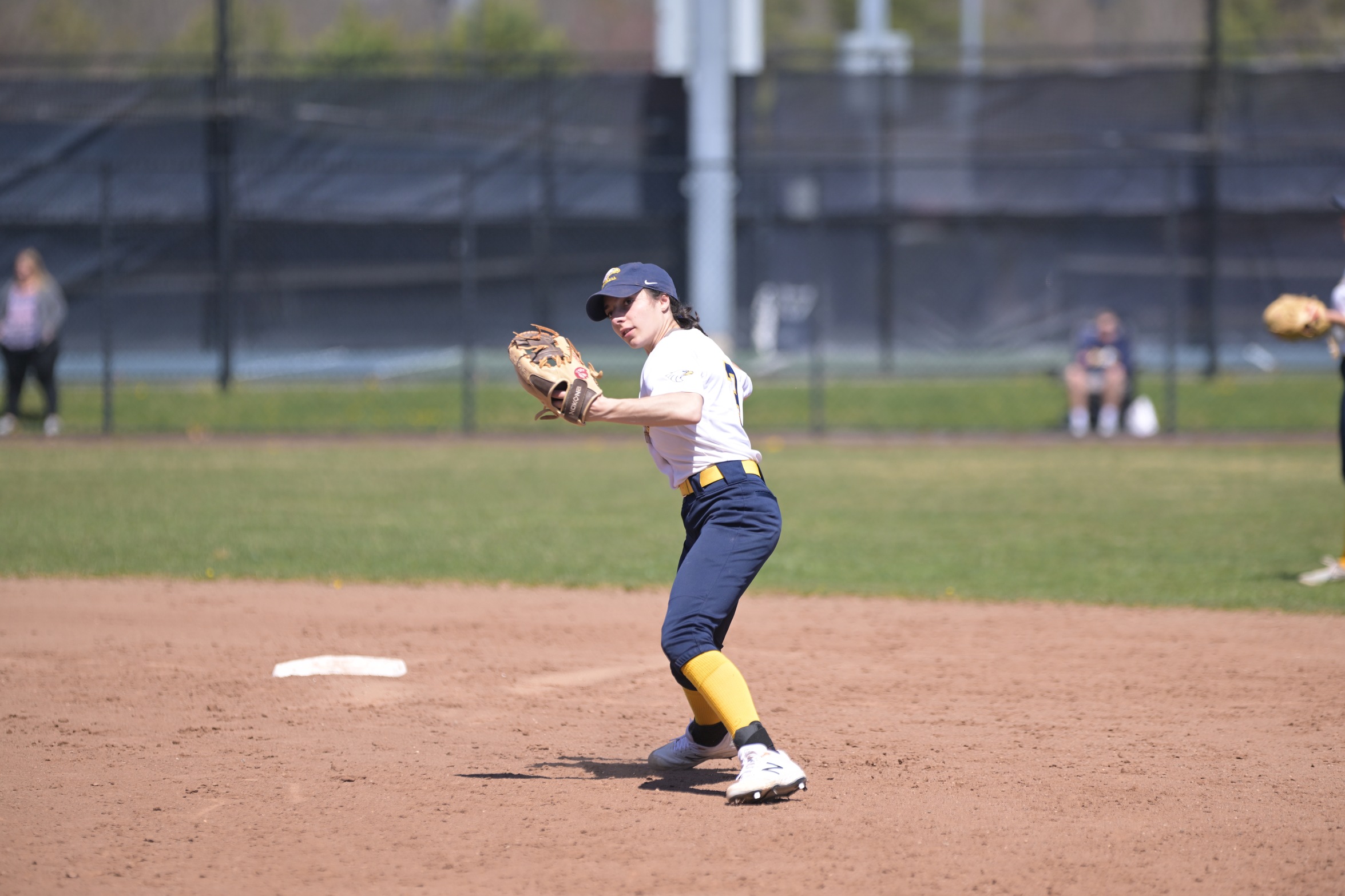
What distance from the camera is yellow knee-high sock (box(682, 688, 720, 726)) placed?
194 inches

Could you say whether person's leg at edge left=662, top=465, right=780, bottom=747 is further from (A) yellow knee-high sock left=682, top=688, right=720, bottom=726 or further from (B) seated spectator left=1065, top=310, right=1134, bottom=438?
(B) seated spectator left=1065, top=310, right=1134, bottom=438

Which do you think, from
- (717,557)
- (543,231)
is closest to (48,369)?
(543,231)

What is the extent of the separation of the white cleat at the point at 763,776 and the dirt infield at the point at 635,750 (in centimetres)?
8

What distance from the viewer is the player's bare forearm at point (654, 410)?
4.32 m

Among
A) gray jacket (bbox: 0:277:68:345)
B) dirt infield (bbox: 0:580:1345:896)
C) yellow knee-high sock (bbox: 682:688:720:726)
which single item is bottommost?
dirt infield (bbox: 0:580:1345:896)

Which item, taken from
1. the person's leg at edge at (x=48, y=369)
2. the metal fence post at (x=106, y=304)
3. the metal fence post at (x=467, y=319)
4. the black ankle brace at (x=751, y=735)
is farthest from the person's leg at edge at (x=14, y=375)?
the black ankle brace at (x=751, y=735)

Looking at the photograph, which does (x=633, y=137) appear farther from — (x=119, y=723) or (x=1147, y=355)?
(x=119, y=723)

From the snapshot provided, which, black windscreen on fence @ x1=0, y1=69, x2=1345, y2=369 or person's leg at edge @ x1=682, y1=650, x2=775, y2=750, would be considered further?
black windscreen on fence @ x1=0, y1=69, x2=1345, y2=369

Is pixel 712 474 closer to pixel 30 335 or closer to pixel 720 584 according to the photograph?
pixel 720 584

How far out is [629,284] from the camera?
182 inches

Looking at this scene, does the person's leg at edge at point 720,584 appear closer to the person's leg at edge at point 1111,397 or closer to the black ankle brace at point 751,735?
the black ankle brace at point 751,735

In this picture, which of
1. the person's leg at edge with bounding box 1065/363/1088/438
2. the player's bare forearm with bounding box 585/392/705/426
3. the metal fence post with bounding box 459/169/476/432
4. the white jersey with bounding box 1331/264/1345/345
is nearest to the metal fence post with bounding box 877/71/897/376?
the person's leg at edge with bounding box 1065/363/1088/438

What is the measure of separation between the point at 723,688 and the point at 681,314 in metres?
1.36

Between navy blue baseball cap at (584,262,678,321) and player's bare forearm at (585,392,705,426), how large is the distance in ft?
1.27
